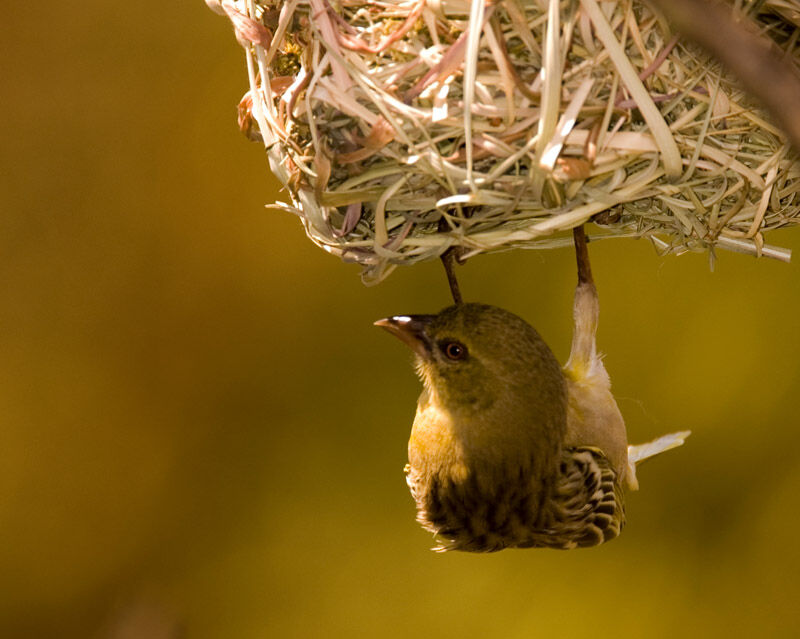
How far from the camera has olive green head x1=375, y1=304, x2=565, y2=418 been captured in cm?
214

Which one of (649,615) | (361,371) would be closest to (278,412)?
(361,371)

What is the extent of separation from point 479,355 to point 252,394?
5.79ft

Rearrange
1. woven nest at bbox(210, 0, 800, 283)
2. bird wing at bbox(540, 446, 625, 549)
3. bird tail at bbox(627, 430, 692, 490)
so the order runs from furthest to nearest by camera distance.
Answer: bird tail at bbox(627, 430, 692, 490), bird wing at bbox(540, 446, 625, 549), woven nest at bbox(210, 0, 800, 283)

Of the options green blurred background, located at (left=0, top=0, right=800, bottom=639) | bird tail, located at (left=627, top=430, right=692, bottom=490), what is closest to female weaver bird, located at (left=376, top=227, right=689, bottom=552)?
bird tail, located at (left=627, top=430, right=692, bottom=490)

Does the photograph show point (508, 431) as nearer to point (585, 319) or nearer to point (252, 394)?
point (585, 319)

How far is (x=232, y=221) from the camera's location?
146 inches

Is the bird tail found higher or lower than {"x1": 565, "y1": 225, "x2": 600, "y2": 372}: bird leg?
lower

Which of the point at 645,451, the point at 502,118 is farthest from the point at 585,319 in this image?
the point at 502,118

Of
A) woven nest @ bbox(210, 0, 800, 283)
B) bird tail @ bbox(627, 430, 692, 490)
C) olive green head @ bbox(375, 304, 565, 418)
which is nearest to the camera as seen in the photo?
woven nest @ bbox(210, 0, 800, 283)

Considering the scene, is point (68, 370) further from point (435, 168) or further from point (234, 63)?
point (435, 168)

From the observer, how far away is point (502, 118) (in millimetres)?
1604

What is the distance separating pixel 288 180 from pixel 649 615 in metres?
2.37

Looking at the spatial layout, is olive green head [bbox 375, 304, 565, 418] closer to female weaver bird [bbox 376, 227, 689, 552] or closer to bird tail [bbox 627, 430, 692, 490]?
female weaver bird [bbox 376, 227, 689, 552]

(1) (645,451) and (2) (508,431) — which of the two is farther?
(1) (645,451)
